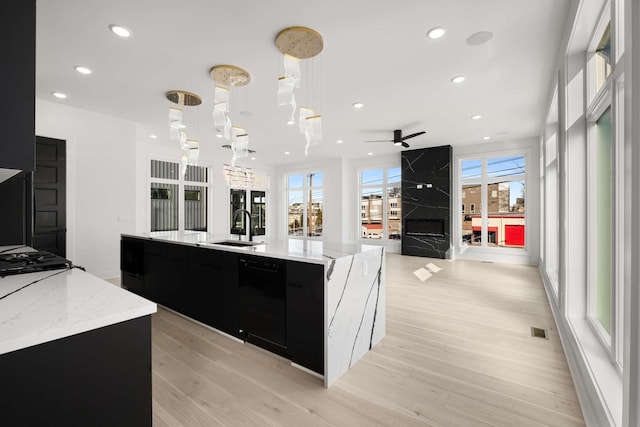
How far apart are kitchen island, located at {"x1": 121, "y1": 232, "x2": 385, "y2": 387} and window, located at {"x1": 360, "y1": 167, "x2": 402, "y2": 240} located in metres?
6.17

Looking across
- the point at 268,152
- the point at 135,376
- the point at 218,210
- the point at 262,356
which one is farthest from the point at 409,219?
the point at 135,376

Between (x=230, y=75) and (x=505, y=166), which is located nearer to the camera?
(x=230, y=75)

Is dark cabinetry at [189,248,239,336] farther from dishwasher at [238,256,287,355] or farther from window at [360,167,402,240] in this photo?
window at [360,167,402,240]

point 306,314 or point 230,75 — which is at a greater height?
point 230,75

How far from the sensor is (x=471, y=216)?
23.9 feet

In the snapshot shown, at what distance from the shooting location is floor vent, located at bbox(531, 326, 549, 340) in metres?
2.70

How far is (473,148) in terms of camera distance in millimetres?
7172

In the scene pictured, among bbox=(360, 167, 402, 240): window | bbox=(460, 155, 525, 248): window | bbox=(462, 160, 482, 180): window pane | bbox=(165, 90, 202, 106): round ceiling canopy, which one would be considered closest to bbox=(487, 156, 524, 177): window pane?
bbox=(460, 155, 525, 248): window

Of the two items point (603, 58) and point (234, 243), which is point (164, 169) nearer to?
point (234, 243)

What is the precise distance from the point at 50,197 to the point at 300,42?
4511 mm

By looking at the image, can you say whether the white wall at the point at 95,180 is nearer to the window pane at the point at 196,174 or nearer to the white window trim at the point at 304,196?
the window pane at the point at 196,174

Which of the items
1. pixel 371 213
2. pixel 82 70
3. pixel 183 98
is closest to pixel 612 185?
pixel 183 98

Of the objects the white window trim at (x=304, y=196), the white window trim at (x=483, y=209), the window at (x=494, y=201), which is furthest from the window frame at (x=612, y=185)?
the white window trim at (x=304, y=196)

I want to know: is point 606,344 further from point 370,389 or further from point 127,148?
point 127,148
